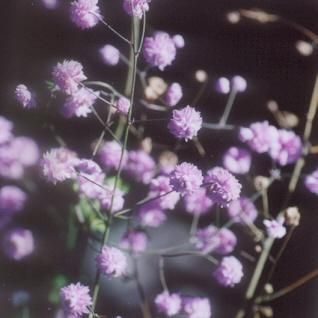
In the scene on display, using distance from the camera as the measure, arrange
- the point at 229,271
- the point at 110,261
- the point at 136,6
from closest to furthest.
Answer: the point at 136,6
the point at 110,261
the point at 229,271

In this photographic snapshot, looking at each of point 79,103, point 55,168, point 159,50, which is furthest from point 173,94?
point 55,168

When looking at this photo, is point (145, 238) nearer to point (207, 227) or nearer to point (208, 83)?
point (207, 227)

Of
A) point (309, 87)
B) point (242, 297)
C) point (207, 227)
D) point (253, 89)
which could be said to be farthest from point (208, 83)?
point (242, 297)

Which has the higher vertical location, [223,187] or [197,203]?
[197,203]

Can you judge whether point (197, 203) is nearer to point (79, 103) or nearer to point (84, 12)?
point (79, 103)

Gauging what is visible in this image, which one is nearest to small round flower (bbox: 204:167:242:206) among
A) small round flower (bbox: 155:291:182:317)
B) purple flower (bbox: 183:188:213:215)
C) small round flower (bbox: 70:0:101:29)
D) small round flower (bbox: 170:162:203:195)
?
small round flower (bbox: 170:162:203:195)

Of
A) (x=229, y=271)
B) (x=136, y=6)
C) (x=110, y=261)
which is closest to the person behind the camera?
(x=136, y=6)

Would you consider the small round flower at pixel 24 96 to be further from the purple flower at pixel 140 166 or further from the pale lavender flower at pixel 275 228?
the pale lavender flower at pixel 275 228
